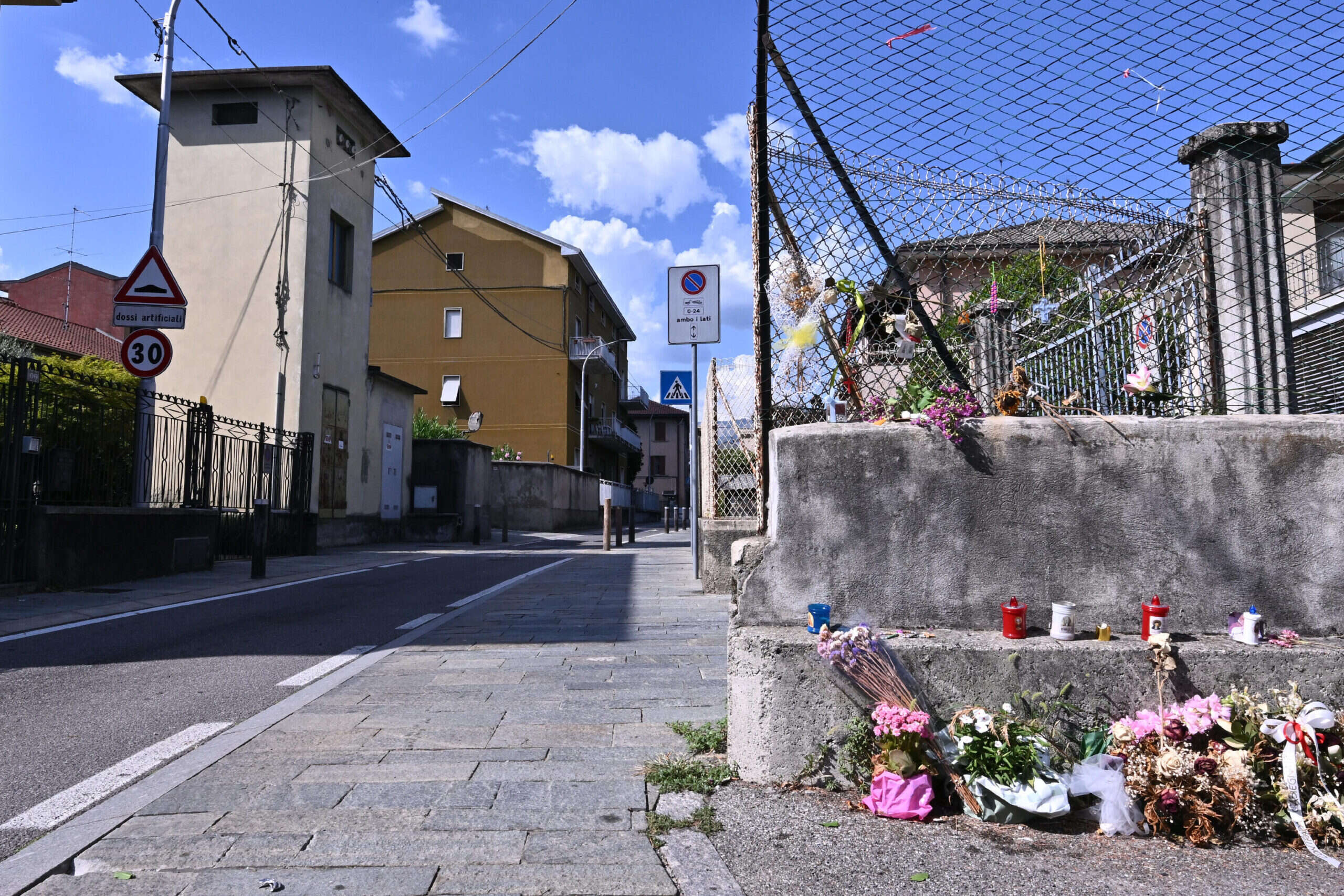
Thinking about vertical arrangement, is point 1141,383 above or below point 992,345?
below

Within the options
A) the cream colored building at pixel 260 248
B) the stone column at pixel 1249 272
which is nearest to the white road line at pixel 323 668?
the stone column at pixel 1249 272

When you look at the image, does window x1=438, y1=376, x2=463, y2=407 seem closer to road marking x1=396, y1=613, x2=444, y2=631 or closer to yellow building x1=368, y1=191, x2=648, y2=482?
yellow building x1=368, y1=191, x2=648, y2=482

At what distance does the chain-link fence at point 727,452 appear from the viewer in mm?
9508

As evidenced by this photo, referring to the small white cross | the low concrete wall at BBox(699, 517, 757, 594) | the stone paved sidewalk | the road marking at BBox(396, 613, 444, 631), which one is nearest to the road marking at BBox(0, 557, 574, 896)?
the stone paved sidewalk

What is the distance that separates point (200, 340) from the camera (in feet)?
66.6

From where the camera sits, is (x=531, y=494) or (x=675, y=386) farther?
(x=531, y=494)

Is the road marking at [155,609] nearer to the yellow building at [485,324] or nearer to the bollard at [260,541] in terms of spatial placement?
the bollard at [260,541]

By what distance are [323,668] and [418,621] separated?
83.5 inches

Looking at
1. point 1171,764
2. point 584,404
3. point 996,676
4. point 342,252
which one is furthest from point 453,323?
point 1171,764

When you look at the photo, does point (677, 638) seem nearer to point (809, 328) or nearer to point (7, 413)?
point (809, 328)

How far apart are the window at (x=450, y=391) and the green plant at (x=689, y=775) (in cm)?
3836

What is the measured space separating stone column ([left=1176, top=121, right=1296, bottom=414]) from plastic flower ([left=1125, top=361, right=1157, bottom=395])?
0.80ft

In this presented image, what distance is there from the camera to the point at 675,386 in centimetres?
1439

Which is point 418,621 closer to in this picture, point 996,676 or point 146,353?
point 146,353
